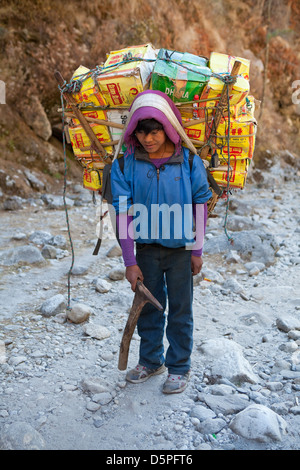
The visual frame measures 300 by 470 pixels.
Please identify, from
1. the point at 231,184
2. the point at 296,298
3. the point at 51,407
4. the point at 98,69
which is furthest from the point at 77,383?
the point at 296,298

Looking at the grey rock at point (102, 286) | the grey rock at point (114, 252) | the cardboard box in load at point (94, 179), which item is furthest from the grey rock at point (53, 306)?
the grey rock at point (114, 252)

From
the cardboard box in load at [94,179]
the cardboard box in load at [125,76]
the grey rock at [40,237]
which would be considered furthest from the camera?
the grey rock at [40,237]

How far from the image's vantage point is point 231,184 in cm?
270

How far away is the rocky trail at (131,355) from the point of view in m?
2.21

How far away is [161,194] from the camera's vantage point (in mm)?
2361

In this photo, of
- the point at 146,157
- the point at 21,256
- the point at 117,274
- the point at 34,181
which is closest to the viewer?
the point at 146,157

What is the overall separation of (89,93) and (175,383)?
1932 mm

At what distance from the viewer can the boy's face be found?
7.38ft

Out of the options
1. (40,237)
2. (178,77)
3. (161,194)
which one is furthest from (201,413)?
(40,237)

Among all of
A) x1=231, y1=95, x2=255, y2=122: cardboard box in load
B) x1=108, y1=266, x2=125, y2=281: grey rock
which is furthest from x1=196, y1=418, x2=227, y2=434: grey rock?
x1=108, y1=266, x2=125, y2=281: grey rock

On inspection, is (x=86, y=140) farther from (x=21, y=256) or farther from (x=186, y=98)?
(x=21, y=256)

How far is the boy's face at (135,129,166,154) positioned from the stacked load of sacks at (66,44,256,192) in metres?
0.29

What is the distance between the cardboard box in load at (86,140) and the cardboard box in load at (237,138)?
734 millimetres

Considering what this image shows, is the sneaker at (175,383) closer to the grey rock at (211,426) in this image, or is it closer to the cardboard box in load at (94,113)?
the grey rock at (211,426)
